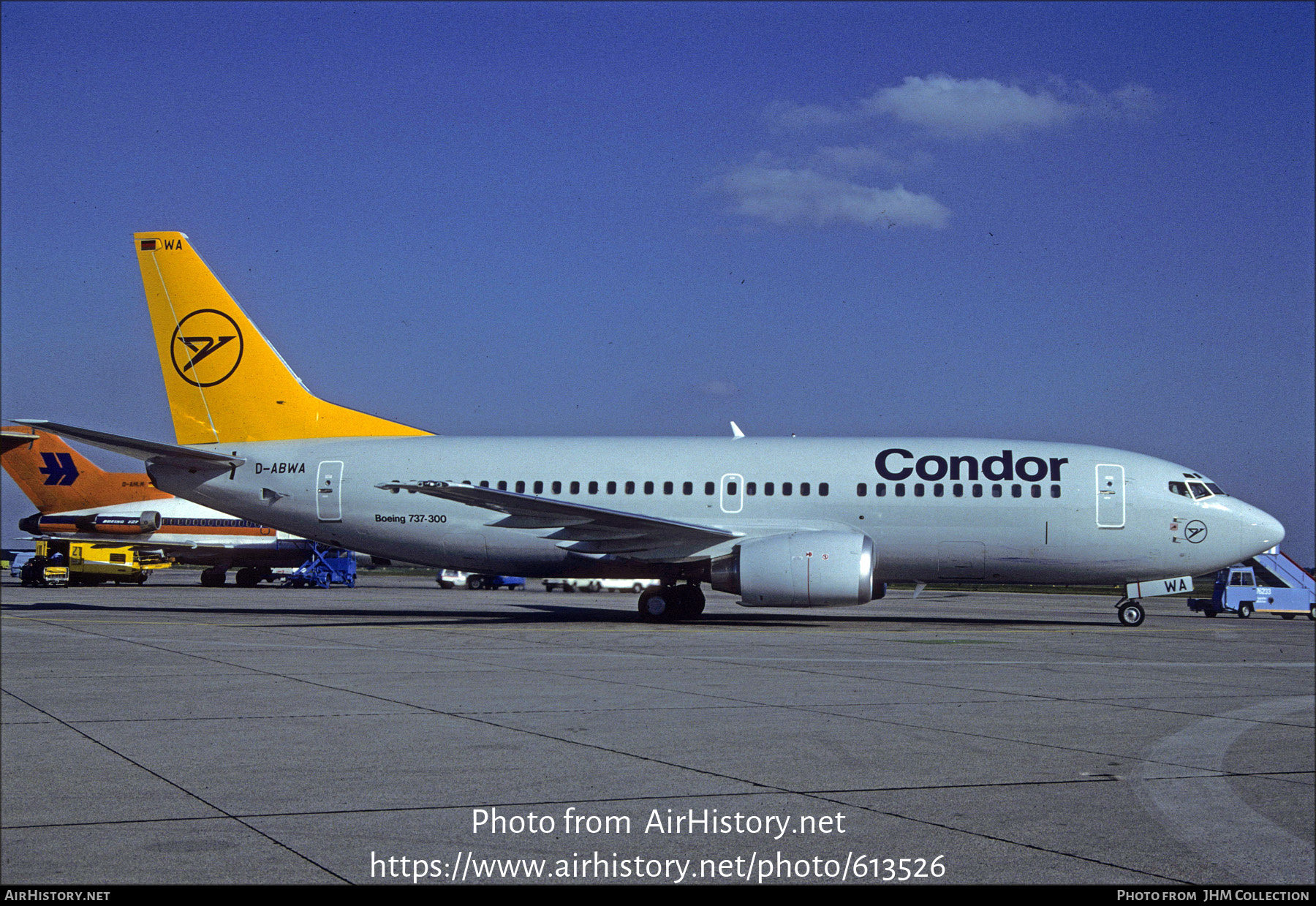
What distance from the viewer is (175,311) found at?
26.3m

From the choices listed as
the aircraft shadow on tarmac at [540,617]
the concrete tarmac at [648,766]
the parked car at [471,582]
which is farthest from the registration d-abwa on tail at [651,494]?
the parked car at [471,582]

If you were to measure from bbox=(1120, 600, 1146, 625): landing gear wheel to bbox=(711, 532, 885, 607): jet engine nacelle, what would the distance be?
5.97 m

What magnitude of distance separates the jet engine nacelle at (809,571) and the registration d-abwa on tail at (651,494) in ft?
0.66

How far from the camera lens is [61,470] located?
2190 inches

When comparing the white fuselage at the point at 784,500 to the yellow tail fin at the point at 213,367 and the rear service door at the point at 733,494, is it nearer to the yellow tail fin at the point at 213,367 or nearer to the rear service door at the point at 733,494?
the rear service door at the point at 733,494

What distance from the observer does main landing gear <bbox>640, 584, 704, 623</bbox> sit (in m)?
24.8

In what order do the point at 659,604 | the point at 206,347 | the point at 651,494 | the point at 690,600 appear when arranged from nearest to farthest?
1. the point at 659,604
2. the point at 651,494
3. the point at 690,600
4. the point at 206,347

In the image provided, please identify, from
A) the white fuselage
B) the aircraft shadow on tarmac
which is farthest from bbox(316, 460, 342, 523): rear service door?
the aircraft shadow on tarmac

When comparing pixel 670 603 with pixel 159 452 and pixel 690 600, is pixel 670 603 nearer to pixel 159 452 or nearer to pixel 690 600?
pixel 690 600

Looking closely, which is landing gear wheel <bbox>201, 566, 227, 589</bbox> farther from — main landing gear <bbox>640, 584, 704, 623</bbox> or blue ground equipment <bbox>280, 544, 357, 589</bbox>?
main landing gear <bbox>640, 584, 704, 623</bbox>

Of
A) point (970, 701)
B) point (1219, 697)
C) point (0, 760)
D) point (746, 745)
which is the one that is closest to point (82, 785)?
point (0, 760)

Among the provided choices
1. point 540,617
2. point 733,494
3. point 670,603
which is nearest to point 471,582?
point 540,617

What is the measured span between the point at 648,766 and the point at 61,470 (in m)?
56.4
